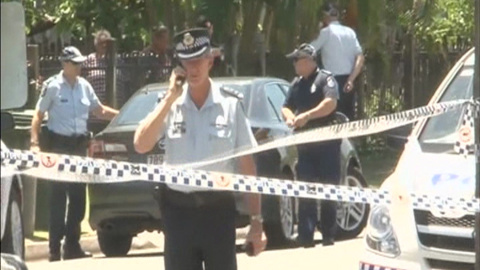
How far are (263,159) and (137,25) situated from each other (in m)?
8.18

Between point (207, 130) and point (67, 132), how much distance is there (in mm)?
5253

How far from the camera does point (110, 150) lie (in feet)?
40.1

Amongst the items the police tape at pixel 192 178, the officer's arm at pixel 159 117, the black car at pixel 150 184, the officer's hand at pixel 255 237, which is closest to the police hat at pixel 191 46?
the officer's arm at pixel 159 117

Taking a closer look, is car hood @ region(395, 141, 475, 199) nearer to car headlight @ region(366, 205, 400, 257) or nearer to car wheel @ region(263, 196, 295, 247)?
car headlight @ region(366, 205, 400, 257)

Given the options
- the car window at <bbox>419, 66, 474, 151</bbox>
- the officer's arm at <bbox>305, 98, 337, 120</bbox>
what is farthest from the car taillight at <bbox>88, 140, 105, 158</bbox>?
the car window at <bbox>419, 66, 474, 151</bbox>

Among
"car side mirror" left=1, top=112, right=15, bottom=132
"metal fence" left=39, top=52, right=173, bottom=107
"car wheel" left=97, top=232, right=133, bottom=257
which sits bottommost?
"car wheel" left=97, top=232, right=133, bottom=257

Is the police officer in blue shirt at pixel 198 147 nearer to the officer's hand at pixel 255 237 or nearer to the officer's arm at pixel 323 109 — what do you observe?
the officer's hand at pixel 255 237

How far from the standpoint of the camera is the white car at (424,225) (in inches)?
316

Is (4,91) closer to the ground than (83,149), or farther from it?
farther from it

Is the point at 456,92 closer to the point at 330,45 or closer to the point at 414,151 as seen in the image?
the point at 414,151

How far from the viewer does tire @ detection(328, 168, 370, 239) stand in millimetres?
13297

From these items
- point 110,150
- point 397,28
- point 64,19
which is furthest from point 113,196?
point 397,28

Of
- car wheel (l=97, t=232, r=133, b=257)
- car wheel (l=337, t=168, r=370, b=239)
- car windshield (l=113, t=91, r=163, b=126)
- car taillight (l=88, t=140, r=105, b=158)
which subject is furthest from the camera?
car wheel (l=337, t=168, r=370, b=239)

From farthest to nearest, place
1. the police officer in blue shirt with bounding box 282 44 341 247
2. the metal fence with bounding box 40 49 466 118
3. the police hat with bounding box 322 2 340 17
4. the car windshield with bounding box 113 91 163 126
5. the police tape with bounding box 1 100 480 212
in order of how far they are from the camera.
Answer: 1. the metal fence with bounding box 40 49 466 118
2. the police hat with bounding box 322 2 340 17
3. the car windshield with bounding box 113 91 163 126
4. the police officer in blue shirt with bounding box 282 44 341 247
5. the police tape with bounding box 1 100 480 212
